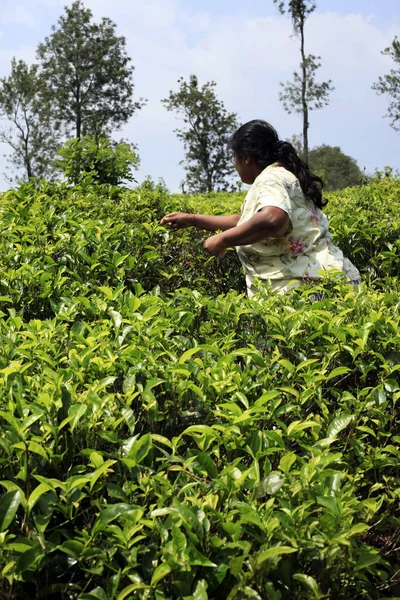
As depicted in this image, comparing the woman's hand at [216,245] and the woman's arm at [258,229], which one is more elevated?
the woman's arm at [258,229]

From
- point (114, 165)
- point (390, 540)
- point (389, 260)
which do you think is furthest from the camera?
point (114, 165)

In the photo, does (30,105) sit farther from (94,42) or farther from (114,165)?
(114,165)

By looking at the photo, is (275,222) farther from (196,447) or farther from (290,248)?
(196,447)

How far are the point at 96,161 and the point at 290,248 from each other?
280 cm

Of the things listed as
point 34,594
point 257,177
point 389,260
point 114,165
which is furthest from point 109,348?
point 114,165

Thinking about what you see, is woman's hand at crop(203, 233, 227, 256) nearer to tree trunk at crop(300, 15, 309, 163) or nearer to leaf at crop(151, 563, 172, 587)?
leaf at crop(151, 563, 172, 587)

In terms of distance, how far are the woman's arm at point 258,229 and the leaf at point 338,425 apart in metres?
1.69

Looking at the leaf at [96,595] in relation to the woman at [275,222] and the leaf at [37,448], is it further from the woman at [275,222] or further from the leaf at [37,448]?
the woman at [275,222]

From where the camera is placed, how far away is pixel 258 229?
365cm

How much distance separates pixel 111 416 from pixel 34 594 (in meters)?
0.48

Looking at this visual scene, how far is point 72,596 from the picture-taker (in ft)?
5.29

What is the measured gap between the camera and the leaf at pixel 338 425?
2.07 meters

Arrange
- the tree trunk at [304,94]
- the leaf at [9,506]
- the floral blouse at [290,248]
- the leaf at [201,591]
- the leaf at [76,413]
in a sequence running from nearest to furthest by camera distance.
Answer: the leaf at [201,591], the leaf at [9,506], the leaf at [76,413], the floral blouse at [290,248], the tree trunk at [304,94]

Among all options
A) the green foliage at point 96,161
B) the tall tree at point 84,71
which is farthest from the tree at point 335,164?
the green foliage at point 96,161
